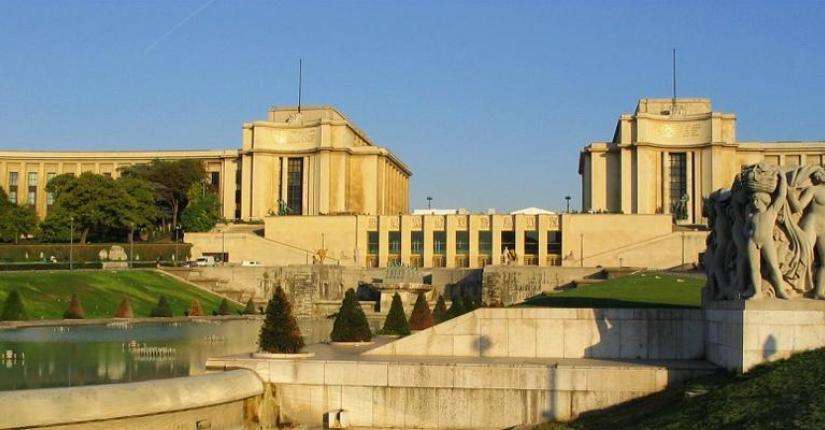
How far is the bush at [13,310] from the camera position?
38531 millimetres

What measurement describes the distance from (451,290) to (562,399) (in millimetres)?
52653

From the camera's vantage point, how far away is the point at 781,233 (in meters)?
15.5

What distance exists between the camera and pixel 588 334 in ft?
60.3

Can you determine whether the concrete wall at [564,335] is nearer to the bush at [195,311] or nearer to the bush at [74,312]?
the bush at [74,312]

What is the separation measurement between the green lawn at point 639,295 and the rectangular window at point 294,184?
6203 centimetres

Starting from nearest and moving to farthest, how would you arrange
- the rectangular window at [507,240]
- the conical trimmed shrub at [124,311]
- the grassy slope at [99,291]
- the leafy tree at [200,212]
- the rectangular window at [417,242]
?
the conical trimmed shrub at [124,311] < the grassy slope at [99,291] < the rectangular window at [507,240] < the rectangular window at [417,242] < the leafy tree at [200,212]

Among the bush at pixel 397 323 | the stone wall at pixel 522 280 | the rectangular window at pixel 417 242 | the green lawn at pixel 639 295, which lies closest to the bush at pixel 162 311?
the stone wall at pixel 522 280

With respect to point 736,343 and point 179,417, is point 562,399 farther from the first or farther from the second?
point 179,417

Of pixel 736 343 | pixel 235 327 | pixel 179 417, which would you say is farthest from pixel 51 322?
pixel 736 343

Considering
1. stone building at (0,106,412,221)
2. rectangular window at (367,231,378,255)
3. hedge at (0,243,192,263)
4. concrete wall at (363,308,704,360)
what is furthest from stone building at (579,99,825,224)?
concrete wall at (363,308,704,360)

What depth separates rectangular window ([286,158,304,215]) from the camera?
101m

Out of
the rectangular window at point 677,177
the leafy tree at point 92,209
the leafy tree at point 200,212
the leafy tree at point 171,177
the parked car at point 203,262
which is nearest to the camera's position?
the parked car at point 203,262

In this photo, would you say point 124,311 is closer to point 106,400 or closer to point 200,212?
point 106,400

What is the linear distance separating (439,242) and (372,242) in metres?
5.51
